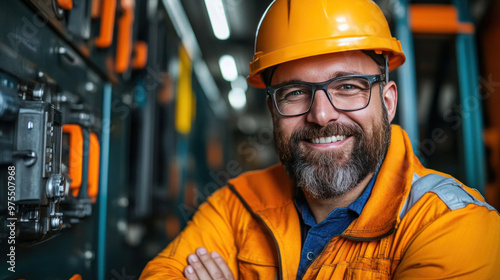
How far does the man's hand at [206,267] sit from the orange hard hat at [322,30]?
2.54 ft

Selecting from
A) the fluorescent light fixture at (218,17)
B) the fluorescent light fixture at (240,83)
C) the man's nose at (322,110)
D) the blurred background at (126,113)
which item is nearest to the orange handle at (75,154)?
the blurred background at (126,113)

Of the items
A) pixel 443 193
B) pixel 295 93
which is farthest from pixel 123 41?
pixel 443 193

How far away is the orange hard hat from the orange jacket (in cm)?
39

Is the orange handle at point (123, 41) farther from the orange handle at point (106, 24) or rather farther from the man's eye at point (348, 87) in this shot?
the man's eye at point (348, 87)

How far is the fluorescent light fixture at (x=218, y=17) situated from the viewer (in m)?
3.26

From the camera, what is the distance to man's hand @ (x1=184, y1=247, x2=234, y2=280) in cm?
143

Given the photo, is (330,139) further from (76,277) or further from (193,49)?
(193,49)

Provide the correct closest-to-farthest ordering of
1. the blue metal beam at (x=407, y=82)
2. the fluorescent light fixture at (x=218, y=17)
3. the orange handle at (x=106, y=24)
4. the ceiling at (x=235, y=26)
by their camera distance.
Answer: the orange handle at (x=106, y=24) < the blue metal beam at (x=407, y=82) < the fluorescent light fixture at (x=218, y=17) < the ceiling at (x=235, y=26)

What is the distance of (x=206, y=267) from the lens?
1.44 m

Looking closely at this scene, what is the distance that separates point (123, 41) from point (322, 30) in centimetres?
125

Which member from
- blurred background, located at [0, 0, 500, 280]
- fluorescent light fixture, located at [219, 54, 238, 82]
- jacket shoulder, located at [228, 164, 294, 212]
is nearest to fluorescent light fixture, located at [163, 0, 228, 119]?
blurred background, located at [0, 0, 500, 280]

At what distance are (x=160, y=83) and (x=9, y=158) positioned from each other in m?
2.20

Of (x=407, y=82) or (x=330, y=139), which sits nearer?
(x=330, y=139)

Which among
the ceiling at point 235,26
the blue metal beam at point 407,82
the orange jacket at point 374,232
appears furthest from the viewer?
the ceiling at point 235,26
